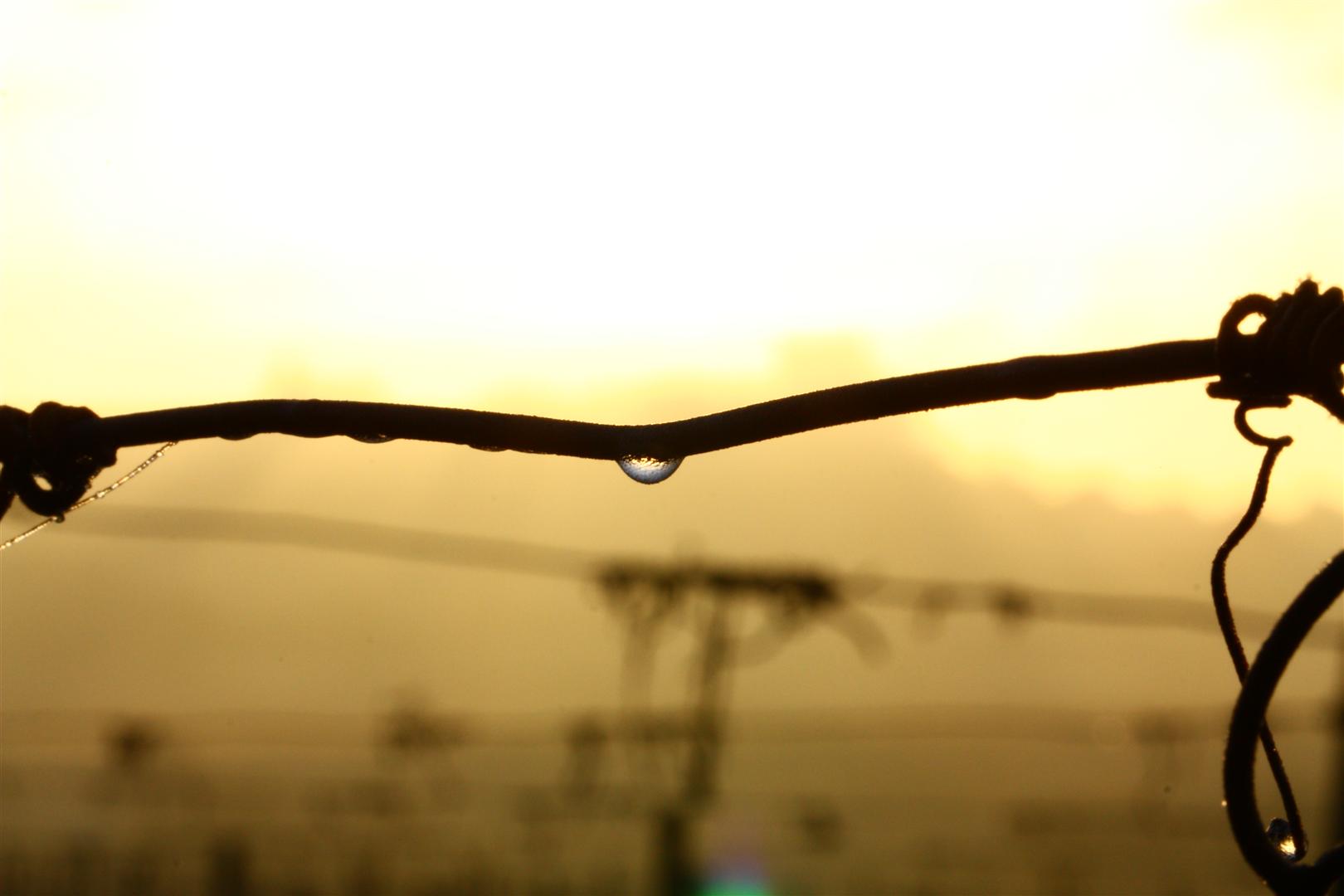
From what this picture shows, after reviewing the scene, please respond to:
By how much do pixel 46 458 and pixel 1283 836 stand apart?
2.54 metres

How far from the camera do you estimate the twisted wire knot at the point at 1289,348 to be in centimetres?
237

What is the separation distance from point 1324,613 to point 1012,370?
1.86 ft

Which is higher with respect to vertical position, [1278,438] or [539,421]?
[539,421]

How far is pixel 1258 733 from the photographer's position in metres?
2.33

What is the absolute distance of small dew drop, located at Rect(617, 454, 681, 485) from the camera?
286 cm

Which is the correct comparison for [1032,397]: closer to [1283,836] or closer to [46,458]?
[1283,836]

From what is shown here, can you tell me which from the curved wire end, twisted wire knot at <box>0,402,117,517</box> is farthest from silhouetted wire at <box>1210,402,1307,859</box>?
twisted wire knot at <box>0,402,117,517</box>

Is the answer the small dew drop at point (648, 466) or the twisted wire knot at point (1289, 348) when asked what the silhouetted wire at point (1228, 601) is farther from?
the small dew drop at point (648, 466)

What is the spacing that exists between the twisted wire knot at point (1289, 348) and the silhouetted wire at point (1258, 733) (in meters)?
0.26

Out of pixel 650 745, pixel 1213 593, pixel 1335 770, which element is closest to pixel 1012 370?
pixel 1213 593

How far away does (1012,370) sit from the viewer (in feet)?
8.23

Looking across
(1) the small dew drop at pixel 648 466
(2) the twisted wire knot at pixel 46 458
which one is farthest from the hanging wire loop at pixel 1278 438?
(2) the twisted wire knot at pixel 46 458

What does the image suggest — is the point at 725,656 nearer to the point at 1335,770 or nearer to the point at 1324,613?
the point at 1335,770

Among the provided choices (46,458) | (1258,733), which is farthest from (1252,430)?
(46,458)
